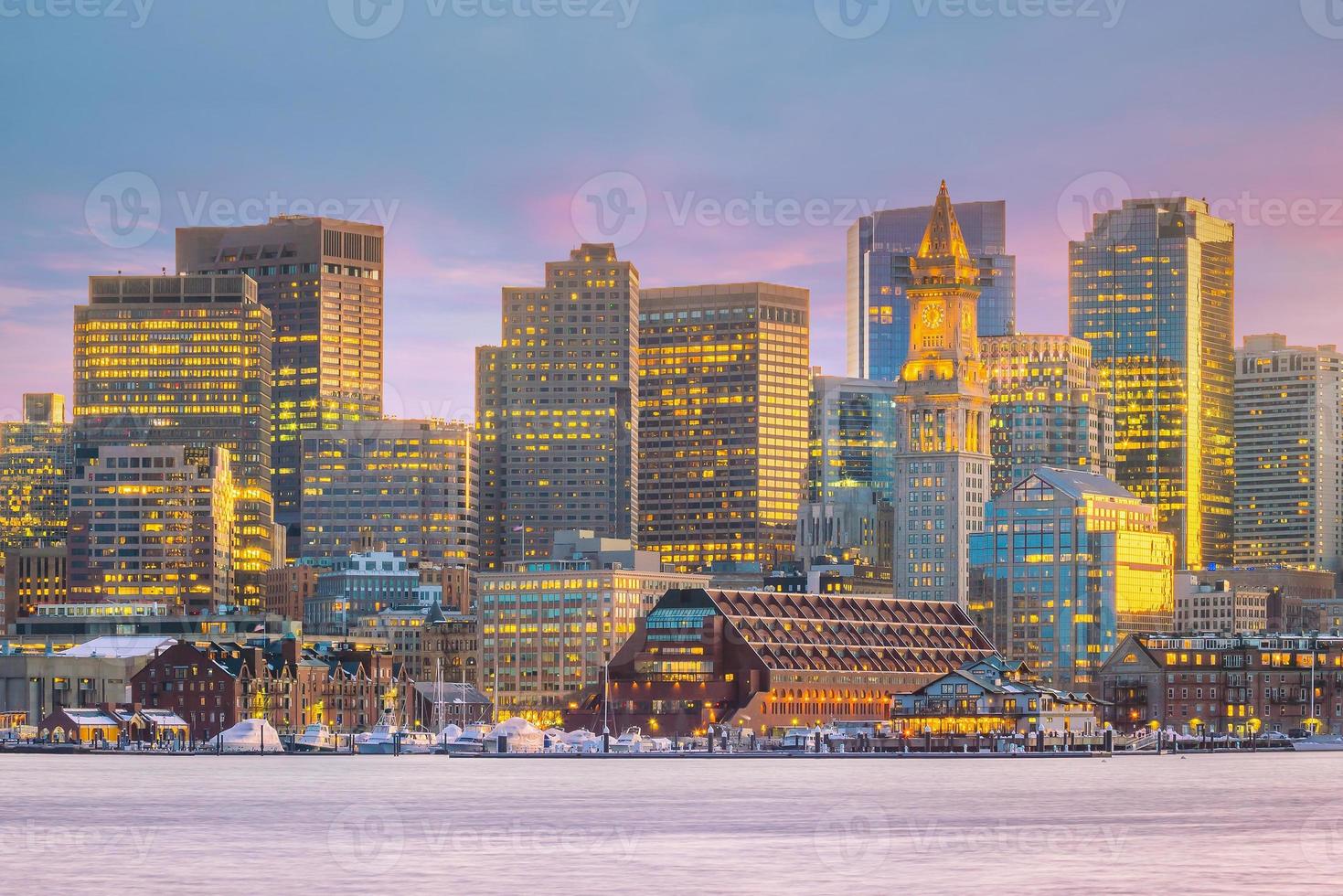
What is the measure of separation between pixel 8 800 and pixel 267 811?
23916 mm

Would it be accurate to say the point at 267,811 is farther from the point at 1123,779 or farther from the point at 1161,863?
the point at 1123,779

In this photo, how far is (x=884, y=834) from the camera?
4970 inches

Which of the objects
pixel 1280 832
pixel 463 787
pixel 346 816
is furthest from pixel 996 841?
pixel 463 787

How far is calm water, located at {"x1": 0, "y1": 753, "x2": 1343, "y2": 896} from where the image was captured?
101 m

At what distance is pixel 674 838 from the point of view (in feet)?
403

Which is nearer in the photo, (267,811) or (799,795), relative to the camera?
(267,811)

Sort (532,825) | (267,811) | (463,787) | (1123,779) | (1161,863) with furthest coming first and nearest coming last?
(1123,779) → (463,787) → (267,811) → (532,825) → (1161,863)

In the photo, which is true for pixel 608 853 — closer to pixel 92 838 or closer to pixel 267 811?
pixel 92 838

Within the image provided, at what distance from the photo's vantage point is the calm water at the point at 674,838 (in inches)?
3974

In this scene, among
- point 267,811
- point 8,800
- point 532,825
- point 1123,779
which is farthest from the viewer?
point 1123,779

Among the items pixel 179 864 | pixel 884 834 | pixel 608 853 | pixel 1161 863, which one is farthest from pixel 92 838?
pixel 1161 863

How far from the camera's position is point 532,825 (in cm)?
13438

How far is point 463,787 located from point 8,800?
114ft

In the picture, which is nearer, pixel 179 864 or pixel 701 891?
pixel 701 891
